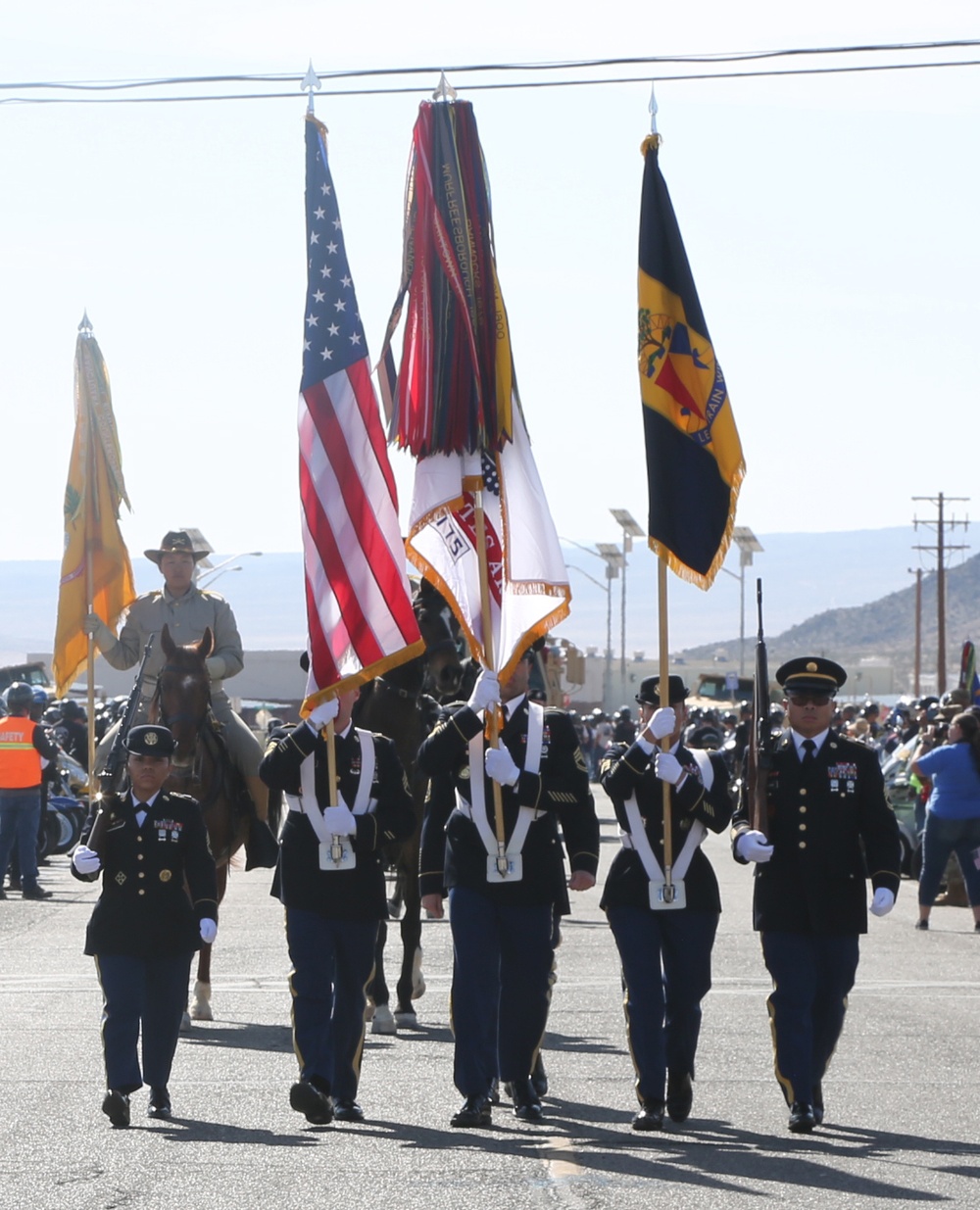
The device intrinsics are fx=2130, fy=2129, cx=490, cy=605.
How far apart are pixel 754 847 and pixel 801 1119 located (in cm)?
112

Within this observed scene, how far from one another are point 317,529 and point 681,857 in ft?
8.10

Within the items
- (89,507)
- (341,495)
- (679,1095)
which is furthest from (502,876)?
(89,507)

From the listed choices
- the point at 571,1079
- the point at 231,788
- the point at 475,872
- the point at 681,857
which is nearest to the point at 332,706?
the point at 475,872

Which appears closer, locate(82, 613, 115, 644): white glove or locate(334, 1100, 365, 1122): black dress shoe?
locate(334, 1100, 365, 1122): black dress shoe

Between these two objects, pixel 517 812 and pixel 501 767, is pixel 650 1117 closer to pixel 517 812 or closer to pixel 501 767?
pixel 517 812

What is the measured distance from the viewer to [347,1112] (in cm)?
902

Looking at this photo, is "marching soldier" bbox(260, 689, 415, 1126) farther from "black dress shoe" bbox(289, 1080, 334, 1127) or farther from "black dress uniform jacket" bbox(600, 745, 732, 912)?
"black dress uniform jacket" bbox(600, 745, 732, 912)

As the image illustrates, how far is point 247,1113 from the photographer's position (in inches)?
364

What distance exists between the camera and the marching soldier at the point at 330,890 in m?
9.00

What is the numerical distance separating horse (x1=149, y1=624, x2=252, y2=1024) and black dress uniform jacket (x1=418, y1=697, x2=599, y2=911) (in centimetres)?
302

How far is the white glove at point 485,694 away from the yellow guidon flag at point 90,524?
6307mm

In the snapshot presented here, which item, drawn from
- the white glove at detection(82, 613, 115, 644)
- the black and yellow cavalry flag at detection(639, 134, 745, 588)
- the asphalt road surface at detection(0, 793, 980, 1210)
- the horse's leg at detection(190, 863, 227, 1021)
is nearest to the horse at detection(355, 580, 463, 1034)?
the asphalt road surface at detection(0, 793, 980, 1210)

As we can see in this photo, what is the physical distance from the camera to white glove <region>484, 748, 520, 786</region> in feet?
30.0

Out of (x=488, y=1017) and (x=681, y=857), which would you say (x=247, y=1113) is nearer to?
(x=488, y=1017)
